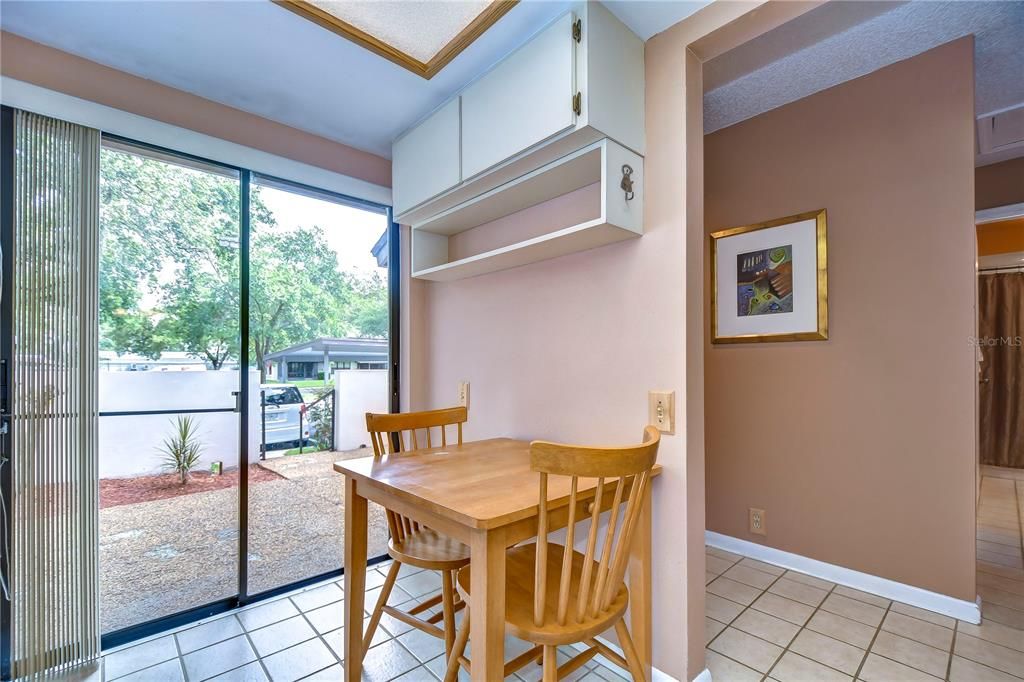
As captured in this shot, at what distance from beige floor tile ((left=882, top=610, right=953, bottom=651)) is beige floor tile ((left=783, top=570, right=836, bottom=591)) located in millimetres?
282

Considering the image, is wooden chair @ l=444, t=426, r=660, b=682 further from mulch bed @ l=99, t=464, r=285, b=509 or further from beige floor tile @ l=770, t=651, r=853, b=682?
mulch bed @ l=99, t=464, r=285, b=509

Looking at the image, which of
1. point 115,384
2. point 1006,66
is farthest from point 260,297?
point 1006,66

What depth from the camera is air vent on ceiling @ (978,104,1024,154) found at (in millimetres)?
2670

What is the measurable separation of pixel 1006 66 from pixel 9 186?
4368 mm

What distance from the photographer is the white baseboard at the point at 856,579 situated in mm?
2018

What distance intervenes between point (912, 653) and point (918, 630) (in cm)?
22

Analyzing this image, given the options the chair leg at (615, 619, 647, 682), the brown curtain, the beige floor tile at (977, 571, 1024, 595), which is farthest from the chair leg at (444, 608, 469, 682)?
the brown curtain

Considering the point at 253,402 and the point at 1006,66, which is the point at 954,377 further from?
the point at 253,402

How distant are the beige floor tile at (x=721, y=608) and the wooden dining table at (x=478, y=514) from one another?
76 cm

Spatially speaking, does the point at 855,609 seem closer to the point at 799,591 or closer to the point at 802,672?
the point at 799,591

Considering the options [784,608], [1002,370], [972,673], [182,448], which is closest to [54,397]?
[182,448]

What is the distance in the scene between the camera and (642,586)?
1495mm

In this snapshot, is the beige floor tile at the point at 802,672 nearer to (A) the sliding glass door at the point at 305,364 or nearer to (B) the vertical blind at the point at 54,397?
(A) the sliding glass door at the point at 305,364

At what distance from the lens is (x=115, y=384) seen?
191cm
